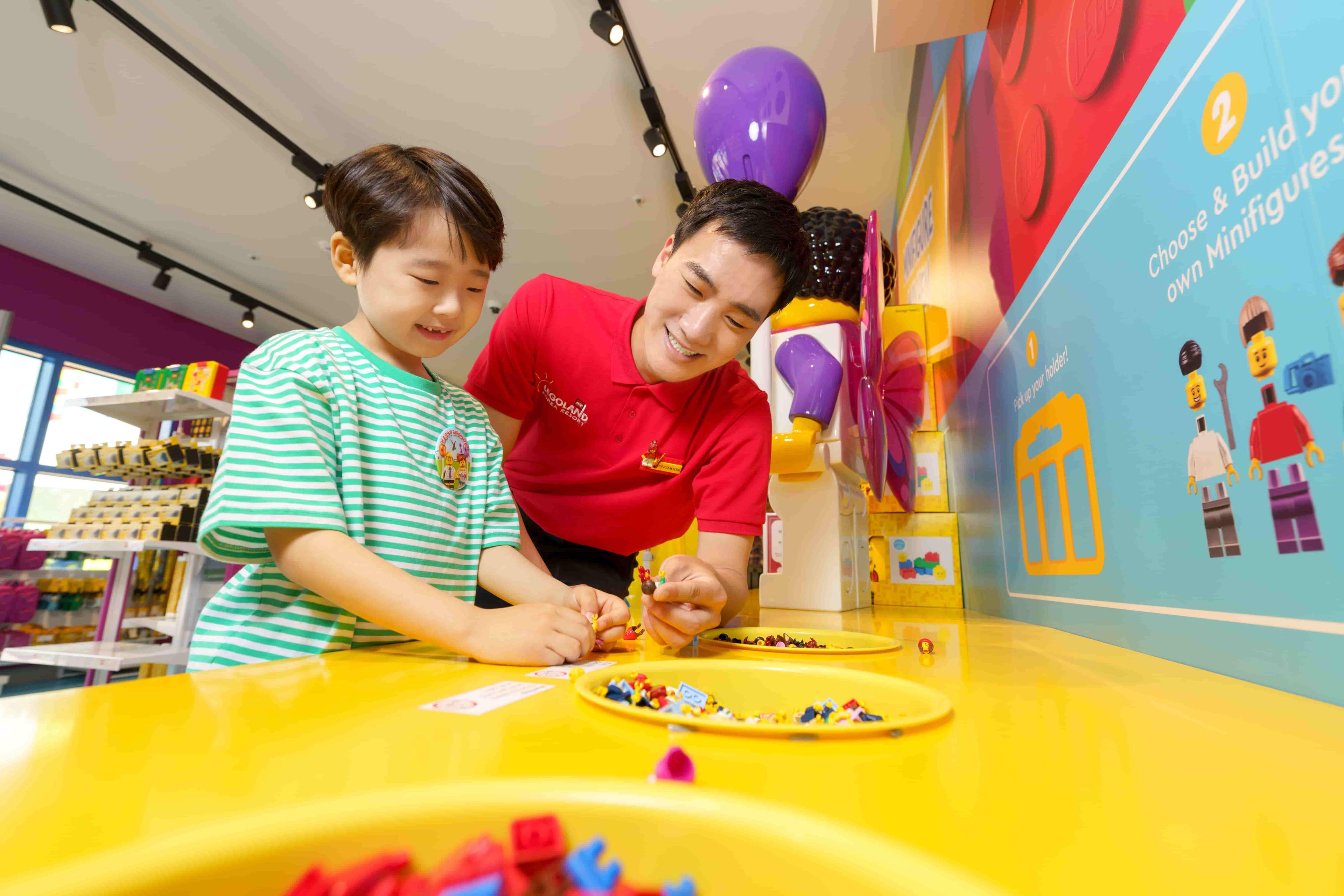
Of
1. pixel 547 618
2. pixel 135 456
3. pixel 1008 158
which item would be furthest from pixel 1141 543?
pixel 135 456

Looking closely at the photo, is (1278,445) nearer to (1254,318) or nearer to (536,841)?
(1254,318)

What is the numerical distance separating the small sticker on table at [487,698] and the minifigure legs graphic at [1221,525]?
19.2 inches

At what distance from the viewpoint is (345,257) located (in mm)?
757

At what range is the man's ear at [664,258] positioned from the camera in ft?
3.19

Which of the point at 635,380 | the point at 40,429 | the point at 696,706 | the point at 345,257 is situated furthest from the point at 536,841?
the point at 40,429

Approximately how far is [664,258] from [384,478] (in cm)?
54

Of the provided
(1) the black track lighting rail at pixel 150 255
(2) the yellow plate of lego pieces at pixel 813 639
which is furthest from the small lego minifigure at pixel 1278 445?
(1) the black track lighting rail at pixel 150 255

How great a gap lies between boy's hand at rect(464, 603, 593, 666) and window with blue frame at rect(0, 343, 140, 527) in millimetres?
4922

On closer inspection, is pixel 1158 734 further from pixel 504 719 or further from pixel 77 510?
pixel 77 510

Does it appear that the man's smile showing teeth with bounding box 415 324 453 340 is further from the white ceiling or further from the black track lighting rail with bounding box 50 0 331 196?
the white ceiling

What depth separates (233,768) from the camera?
0.87 feet

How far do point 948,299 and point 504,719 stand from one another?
145 cm

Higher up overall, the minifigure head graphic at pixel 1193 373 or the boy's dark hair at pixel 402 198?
the boy's dark hair at pixel 402 198

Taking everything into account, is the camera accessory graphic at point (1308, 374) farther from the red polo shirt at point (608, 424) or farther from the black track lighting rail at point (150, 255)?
the black track lighting rail at point (150, 255)
